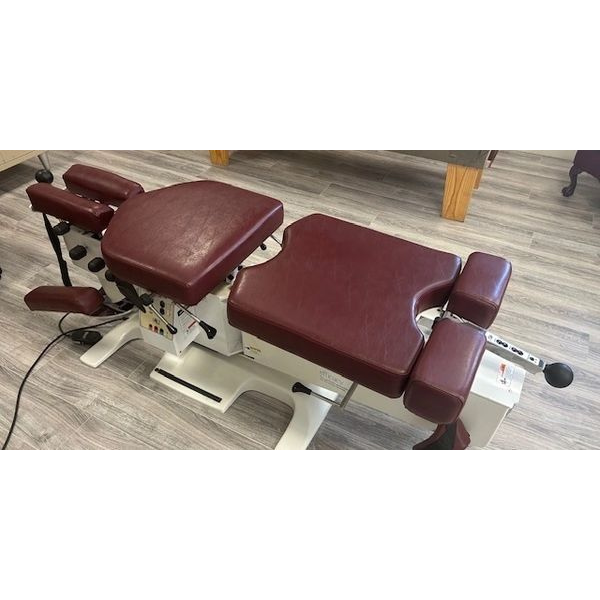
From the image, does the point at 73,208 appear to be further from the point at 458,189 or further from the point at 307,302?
the point at 458,189

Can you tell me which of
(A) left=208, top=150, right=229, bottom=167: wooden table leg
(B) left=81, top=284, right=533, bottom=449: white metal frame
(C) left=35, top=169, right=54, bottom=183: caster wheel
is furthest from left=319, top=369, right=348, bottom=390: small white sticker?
(A) left=208, top=150, right=229, bottom=167: wooden table leg

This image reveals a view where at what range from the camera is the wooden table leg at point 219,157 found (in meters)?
2.54

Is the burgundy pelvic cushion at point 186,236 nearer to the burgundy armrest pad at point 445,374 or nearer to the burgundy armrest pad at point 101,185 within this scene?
the burgundy armrest pad at point 101,185

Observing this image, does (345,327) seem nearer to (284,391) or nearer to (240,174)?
(284,391)

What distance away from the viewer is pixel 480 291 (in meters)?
1.00

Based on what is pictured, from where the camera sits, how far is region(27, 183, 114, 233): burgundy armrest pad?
50.7 inches

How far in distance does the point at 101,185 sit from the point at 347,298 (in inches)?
32.5

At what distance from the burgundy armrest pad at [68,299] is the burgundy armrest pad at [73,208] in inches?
7.3

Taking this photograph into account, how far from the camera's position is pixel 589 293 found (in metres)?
1.81

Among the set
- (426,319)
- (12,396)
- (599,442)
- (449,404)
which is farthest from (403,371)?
(12,396)

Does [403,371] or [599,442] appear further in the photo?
[599,442]

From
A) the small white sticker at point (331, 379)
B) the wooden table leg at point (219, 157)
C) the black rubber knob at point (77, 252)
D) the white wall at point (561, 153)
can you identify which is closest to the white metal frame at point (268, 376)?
the small white sticker at point (331, 379)

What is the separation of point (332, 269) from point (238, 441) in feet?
1.93

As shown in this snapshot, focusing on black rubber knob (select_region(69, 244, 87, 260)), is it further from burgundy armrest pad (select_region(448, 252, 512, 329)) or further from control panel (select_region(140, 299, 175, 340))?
burgundy armrest pad (select_region(448, 252, 512, 329))
